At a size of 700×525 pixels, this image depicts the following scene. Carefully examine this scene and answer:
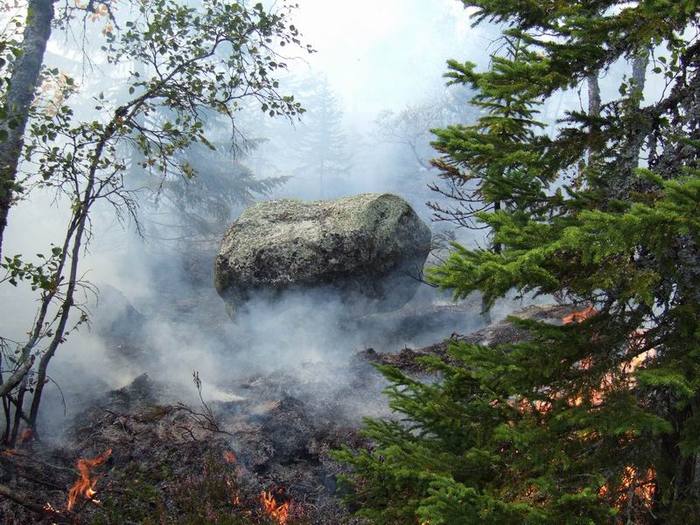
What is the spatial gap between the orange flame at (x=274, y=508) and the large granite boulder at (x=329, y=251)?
7408 mm

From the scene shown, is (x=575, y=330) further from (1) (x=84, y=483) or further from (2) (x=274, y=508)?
(1) (x=84, y=483)

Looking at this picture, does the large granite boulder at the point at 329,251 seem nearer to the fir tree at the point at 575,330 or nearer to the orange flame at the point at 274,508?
the orange flame at the point at 274,508

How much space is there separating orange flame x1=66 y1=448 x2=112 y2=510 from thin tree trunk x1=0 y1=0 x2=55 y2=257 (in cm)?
316

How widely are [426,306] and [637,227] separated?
584 inches

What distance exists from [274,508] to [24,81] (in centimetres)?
675

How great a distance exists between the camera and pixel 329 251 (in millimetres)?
13344

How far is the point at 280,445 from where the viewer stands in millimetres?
7840

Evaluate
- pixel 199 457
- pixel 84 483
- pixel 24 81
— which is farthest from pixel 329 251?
pixel 84 483

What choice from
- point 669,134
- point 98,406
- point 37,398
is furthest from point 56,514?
point 669,134

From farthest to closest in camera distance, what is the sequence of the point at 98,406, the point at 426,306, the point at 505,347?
the point at 426,306, the point at 98,406, the point at 505,347

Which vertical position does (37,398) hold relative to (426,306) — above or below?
below

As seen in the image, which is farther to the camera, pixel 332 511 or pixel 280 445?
pixel 280 445

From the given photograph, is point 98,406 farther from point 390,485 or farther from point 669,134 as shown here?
point 669,134

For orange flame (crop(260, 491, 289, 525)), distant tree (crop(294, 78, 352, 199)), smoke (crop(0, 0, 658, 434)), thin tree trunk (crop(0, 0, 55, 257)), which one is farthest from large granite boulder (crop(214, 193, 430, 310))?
distant tree (crop(294, 78, 352, 199))
